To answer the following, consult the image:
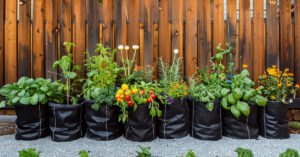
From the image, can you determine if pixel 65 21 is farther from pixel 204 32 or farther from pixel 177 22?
pixel 204 32

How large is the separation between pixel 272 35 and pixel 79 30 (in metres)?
2.67

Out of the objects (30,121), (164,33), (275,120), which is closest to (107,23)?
(164,33)

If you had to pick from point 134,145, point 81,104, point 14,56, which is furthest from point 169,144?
point 14,56

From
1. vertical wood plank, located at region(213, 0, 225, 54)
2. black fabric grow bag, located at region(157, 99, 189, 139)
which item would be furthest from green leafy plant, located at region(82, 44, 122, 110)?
vertical wood plank, located at region(213, 0, 225, 54)

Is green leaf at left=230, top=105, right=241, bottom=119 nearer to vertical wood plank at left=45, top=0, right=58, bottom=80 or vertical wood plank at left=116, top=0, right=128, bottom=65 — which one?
vertical wood plank at left=116, top=0, right=128, bottom=65

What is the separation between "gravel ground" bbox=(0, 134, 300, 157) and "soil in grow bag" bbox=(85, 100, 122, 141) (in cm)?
7

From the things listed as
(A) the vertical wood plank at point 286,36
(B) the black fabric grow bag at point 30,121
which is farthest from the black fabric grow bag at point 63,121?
(A) the vertical wood plank at point 286,36

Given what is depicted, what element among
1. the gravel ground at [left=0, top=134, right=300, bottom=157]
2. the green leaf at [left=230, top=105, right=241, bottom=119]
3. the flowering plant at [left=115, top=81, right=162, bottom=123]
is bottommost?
the gravel ground at [left=0, top=134, right=300, bottom=157]

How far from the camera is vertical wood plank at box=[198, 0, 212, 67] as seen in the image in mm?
2711

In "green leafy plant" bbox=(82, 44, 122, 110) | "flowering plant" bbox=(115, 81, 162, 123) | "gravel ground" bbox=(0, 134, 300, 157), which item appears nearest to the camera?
"gravel ground" bbox=(0, 134, 300, 157)

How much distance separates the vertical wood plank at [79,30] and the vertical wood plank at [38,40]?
18.4 inches

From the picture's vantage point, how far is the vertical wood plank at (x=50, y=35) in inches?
105

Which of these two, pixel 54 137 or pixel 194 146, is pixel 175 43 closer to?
pixel 194 146

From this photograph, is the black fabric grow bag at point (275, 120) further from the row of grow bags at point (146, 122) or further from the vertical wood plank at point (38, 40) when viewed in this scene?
the vertical wood plank at point (38, 40)
